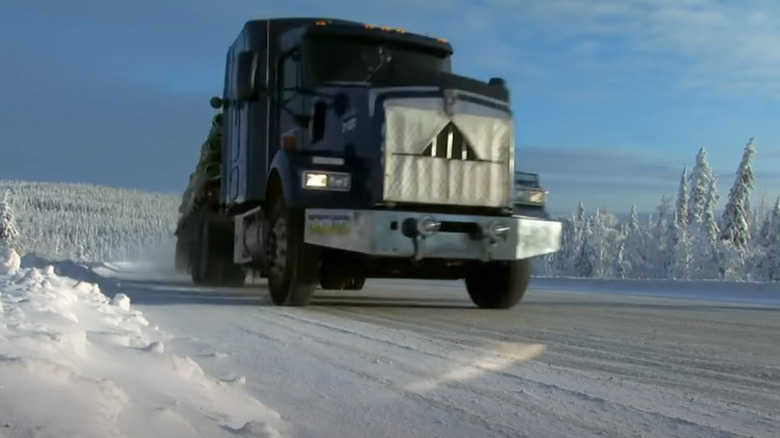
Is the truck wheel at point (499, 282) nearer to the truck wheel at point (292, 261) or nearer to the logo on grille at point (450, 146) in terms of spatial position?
the logo on grille at point (450, 146)

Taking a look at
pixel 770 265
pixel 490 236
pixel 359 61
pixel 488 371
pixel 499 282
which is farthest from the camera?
pixel 770 265

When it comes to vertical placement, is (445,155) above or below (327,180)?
above

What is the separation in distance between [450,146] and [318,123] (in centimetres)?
145

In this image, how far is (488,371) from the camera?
4.52 meters

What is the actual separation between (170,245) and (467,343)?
1876 centimetres

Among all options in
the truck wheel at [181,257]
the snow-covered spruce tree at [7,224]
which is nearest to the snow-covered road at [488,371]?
the truck wheel at [181,257]

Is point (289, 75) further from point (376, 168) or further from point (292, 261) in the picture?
point (292, 261)

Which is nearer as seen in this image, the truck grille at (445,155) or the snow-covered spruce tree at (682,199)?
the truck grille at (445,155)

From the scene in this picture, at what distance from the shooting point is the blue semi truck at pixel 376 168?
7.99 metres

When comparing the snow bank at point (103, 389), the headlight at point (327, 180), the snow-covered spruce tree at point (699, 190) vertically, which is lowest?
the snow bank at point (103, 389)

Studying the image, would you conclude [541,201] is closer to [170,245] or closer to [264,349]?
[264,349]

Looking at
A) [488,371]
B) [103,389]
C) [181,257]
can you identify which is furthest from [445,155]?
[181,257]

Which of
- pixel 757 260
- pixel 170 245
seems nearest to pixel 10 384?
pixel 170 245

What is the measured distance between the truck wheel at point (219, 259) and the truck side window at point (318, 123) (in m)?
4.82
